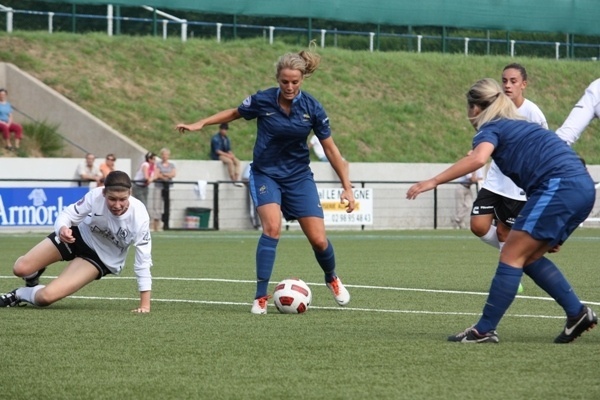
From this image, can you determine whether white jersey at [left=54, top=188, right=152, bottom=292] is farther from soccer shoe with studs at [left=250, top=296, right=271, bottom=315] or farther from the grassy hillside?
the grassy hillside

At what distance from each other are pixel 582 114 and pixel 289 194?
245cm

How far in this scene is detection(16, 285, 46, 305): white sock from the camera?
10055 mm

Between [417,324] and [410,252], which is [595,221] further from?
[417,324]

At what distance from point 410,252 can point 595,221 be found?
13293mm

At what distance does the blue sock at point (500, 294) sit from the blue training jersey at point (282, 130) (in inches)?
118

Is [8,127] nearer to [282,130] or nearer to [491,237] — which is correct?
[491,237]

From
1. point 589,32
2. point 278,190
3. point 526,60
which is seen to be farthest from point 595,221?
point 278,190

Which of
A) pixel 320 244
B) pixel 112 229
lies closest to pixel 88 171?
pixel 112 229

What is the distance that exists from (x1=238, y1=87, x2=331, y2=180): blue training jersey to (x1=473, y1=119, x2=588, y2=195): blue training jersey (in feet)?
8.95

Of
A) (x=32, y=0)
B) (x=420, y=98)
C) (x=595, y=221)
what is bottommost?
(x=595, y=221)

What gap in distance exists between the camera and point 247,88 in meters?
35.3

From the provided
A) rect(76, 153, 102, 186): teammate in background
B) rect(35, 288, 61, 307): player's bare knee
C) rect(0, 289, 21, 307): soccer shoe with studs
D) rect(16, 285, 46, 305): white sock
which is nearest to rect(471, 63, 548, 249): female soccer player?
rect(35, 288, 61, 307): player's bare knee

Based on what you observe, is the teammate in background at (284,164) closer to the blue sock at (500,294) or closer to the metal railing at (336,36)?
the blue sock at (500,294)

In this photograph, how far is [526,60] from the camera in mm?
42750
